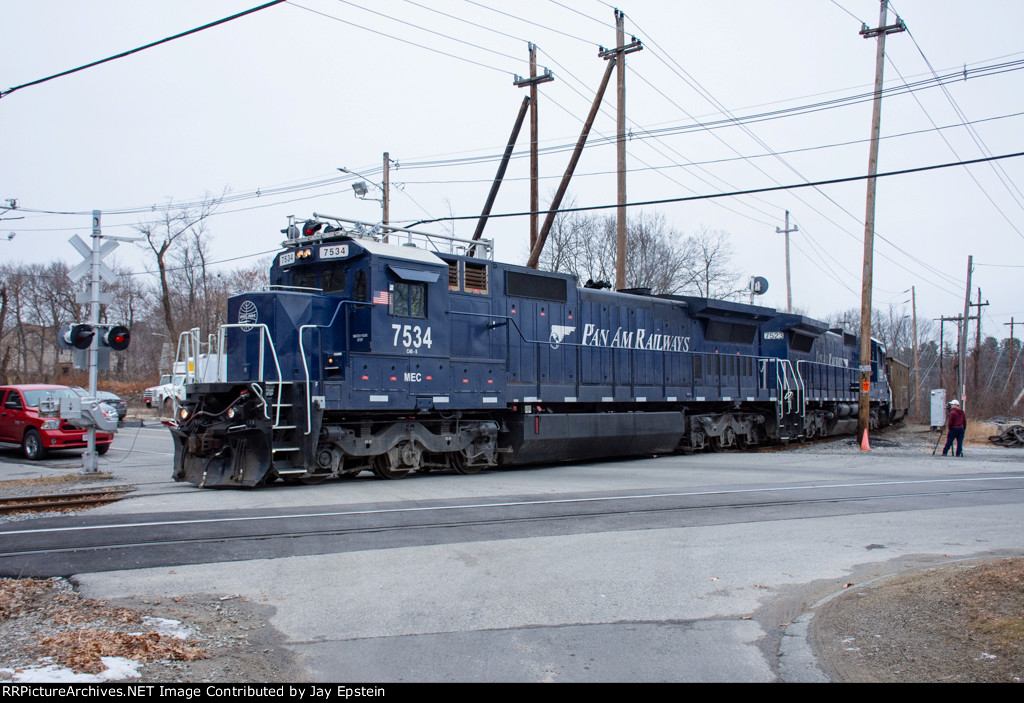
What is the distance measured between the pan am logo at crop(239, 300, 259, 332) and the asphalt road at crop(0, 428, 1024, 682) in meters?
2.84

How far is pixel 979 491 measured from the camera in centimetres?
1292

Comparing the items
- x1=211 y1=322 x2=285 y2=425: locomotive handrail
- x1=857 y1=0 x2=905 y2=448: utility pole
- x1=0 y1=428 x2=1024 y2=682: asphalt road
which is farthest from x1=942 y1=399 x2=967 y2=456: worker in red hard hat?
x1=211 y1=322 x2=285 y2=425: locomotive handrail

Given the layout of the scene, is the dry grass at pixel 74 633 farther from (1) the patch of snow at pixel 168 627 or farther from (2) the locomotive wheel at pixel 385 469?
(2) the locomotive wheel at pixel 385 469

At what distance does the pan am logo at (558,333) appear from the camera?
1752cm

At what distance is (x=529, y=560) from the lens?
7.66 m

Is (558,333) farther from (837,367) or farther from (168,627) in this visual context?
(837,367)

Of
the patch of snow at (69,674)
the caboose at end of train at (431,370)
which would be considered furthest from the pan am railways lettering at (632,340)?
the patch of snow at (69,674)

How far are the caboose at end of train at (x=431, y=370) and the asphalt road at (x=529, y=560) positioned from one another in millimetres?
914

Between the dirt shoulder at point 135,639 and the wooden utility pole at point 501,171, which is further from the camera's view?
the wooden utility pole at point 501,171

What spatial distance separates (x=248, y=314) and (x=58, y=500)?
3983 mm

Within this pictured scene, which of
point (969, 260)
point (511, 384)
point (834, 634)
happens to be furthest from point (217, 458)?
point (969, 260)

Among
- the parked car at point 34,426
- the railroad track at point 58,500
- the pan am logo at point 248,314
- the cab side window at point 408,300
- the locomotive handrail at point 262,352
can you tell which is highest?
the cab side window at point 408,300

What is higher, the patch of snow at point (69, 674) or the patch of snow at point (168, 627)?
the patch of snow at point (69, 674)

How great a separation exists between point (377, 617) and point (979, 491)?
A: 11185 millimetres
